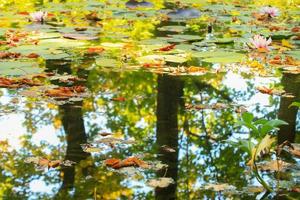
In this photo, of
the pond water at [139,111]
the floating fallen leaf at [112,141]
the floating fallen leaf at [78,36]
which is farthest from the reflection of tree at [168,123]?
the floating fallen leaf at [78,36]

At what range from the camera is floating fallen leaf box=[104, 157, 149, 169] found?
2002 millimetres

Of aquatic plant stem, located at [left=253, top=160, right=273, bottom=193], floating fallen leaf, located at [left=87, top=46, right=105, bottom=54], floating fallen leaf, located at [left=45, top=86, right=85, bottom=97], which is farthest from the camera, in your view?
floating fallen leaf, located at [left=87, top=46, right=105, bottom=54]

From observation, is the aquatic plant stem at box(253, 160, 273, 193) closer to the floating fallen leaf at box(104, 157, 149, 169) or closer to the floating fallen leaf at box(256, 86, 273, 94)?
the floating fallen leaf at box(104, 157, 149, 169)

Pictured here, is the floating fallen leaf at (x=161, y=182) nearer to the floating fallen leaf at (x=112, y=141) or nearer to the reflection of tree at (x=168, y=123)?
the reflection of tree at (x=168, y=123)

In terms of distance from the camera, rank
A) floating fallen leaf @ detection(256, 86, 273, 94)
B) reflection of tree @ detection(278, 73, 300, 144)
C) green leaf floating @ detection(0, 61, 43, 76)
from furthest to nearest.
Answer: green leaf floating @ detection(0, 61, 43, 76) → floating fallen leaf @ detection(256, 86, 273, 94) → reflection of tree @ detection(278, 73, 300, 144)

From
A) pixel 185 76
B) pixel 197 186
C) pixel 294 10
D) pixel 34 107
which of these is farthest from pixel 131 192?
pixel 294 10

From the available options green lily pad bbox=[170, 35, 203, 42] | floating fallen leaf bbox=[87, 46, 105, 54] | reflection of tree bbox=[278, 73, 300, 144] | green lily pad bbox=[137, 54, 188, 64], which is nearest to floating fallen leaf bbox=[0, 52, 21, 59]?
floating fallen leaf bbox=[87, 46, 105, 54]

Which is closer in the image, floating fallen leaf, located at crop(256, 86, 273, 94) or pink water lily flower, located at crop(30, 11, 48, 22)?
floating fallen leaf, located at crop(256, 86, 273, 94)

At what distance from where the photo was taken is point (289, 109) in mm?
2703

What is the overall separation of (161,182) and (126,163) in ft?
0.76

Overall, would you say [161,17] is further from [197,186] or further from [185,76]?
[197,186]

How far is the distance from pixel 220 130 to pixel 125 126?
0.50 meters

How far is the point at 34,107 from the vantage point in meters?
2.72

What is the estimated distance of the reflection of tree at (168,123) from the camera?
190 centimetres
